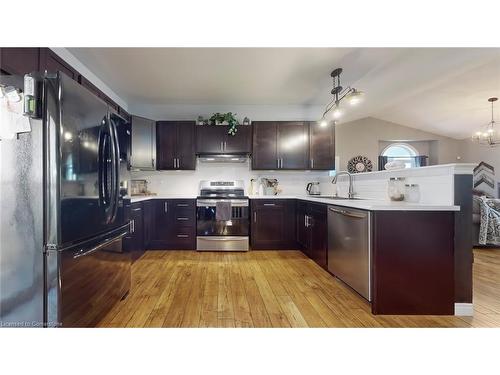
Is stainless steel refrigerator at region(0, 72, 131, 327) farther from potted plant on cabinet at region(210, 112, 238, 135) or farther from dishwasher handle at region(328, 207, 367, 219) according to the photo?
potted plant on cabinet at region(210, 112, 238, 135)

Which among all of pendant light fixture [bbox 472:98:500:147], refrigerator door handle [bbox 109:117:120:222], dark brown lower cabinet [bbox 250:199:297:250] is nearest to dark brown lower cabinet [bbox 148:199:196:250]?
dark brown lower cabinet [bbox 250:199:297:250]

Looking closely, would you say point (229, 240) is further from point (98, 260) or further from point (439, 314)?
point (439, 314)

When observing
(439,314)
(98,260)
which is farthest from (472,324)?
(98,260)

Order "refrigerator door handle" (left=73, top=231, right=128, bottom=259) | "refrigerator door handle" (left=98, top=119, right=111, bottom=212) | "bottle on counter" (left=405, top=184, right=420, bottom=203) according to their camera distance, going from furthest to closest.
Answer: "bottle on counter" (left=405, top=184, right=420, bottom=203) → "refrigerator door handle" (left=98, top=119, right=111, bottom=212) → "refrigerator door handle" (left=73, top=231, right=128, bottom=259)

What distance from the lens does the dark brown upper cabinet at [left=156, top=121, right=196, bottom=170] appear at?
3781mm

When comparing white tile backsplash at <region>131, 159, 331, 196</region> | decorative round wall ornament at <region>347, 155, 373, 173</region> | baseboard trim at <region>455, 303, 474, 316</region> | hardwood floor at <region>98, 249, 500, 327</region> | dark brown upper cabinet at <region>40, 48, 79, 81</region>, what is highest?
dark brown upper cabinet at <region>40, 48, 79, 81</region>

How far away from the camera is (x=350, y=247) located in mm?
2012

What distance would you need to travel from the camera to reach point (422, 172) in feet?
6.22

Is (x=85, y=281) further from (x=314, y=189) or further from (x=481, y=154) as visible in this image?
(x=481, y=154)

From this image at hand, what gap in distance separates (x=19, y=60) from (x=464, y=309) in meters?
3.81

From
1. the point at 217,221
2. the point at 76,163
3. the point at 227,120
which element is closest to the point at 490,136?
the point at 227,120

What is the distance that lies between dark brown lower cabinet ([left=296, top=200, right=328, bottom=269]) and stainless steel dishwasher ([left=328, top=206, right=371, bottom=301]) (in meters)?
0.16

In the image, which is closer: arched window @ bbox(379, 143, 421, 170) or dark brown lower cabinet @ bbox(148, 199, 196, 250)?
dark brown lower cabinet @ bbox(148, 199, 196, 250)
